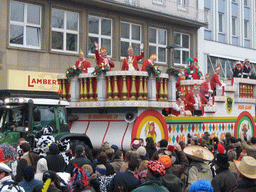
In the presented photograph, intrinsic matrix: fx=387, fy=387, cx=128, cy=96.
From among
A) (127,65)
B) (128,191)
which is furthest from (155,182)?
(127,65)

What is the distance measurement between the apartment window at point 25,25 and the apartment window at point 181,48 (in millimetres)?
9949

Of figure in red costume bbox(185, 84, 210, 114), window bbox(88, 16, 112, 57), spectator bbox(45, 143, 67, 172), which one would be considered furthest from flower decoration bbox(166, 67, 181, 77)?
window bbox(88, 16, 112, 57)

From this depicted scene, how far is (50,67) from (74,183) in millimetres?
14936

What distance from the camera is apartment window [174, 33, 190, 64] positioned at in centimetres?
2552

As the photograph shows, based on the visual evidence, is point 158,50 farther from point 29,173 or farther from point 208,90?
point 29,173

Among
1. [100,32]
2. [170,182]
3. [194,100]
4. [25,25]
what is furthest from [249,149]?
[100,32]

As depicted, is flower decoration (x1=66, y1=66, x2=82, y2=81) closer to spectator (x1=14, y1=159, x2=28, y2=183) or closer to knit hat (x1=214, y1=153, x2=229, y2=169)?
spectator (x1=14, y1=159, x2=28, y2=183)

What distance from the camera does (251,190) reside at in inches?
A: 161

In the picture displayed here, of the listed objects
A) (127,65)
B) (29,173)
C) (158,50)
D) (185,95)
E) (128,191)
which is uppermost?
(158,50)

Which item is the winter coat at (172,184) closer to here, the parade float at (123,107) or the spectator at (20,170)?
the spectator at (20,170)

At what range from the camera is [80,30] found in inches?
797

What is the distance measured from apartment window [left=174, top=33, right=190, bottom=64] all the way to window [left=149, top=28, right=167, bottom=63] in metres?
1.16

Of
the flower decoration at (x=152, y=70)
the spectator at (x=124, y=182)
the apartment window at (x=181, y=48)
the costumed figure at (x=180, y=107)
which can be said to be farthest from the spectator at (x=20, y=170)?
the apartment window at (x=181, y=48)

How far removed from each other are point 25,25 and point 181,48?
11343 millimetres
